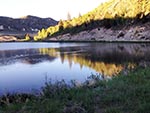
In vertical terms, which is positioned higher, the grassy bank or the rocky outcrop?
the grassy bank

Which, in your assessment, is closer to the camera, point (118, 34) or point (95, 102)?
point (95, 102)

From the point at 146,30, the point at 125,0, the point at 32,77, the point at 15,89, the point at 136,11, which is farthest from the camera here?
the point at 125,0

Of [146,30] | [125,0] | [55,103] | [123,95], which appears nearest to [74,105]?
[55,103]

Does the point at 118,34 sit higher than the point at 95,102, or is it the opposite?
the point at 95,102

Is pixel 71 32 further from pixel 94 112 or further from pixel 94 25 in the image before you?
pixel 94 112

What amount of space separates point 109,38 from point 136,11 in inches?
844

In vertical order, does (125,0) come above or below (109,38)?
above

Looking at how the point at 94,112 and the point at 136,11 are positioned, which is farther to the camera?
the point at 136,11

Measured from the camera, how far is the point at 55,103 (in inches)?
525

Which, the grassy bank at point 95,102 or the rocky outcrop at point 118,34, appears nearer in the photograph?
the grassy bank at point 95,102

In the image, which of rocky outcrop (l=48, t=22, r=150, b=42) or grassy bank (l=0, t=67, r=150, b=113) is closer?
grassy bank (l=0, t=67, r=150, b=113)

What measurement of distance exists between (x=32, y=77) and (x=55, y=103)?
1950cm

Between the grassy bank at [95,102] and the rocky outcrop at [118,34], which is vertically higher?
the grassy bank at [95,102]

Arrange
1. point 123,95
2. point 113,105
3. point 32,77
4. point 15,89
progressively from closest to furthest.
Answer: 1. point 113,105
2. point 123,95
3. point 15,89
4. point 32,77
